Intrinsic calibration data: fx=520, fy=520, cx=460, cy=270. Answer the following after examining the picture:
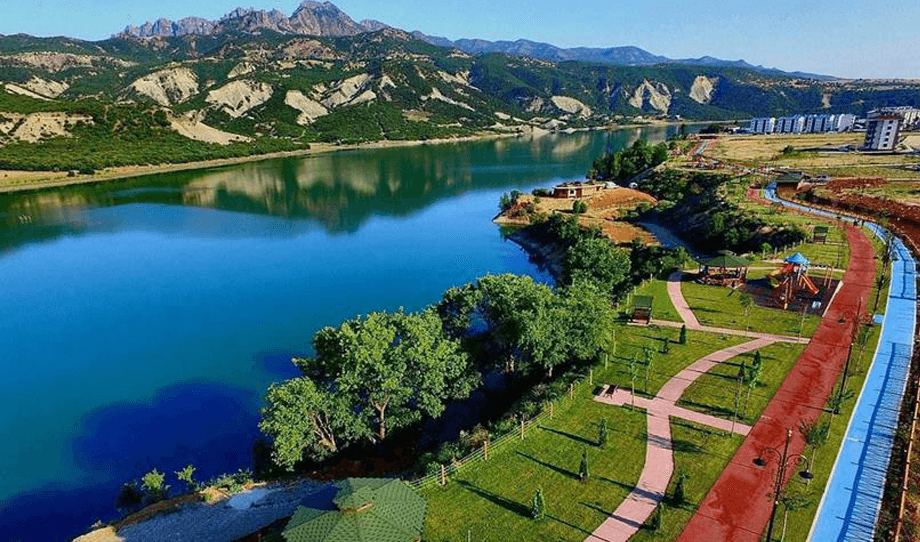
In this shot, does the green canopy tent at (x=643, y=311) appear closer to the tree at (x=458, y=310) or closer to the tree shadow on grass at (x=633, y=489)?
the tree at (x=458, y=310)

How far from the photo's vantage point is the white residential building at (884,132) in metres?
119

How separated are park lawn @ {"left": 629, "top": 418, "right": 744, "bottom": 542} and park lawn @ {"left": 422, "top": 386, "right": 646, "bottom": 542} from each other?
5.40 ft

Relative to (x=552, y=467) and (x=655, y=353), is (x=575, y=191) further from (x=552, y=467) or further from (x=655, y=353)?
(x=552, y=467)

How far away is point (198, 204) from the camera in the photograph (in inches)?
4700

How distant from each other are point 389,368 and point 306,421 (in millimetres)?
5128

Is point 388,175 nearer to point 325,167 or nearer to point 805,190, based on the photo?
point 325,167

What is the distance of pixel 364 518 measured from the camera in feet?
58.8

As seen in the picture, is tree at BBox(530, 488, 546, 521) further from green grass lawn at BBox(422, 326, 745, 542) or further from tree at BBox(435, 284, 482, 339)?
tree at BBox(435, 284, 482, 339)

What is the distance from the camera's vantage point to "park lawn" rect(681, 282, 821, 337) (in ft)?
123

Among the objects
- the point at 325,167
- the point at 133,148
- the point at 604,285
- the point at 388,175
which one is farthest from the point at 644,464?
the point at 133,148

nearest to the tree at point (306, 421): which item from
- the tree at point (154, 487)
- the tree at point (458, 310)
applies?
the tree at point (154, 487)

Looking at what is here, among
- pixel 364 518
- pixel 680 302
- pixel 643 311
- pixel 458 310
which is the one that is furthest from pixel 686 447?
pixel 680 302

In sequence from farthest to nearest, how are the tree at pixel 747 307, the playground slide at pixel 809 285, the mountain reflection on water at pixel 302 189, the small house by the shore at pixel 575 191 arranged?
the mountain reflection on water at pixel 302 189 → the small house by the shore at pixel 575 191 → the playground slide at pixel 809 285 → the tree at pixel 747 307

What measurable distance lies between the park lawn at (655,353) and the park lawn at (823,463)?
7.04m
